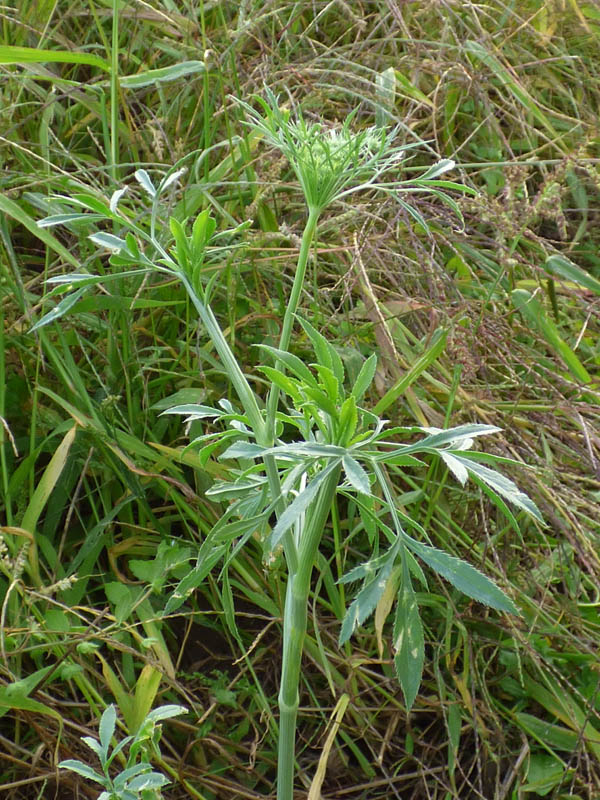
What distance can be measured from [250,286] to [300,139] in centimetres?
67

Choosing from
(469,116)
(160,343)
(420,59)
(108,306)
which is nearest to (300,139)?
(108,306)

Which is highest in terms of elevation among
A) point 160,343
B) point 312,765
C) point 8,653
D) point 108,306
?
point 108,306

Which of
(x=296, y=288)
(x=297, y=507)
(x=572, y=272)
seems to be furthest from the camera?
(x=572, y=272)

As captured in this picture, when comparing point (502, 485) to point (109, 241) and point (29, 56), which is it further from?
point (29, 56)

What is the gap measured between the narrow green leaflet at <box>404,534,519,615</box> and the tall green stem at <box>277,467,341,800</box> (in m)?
0.07

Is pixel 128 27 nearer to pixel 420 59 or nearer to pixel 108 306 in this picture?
pixel 420 59

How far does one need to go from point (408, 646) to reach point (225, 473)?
548mm

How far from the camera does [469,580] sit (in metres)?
0.49

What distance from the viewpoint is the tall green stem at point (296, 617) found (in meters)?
0.54

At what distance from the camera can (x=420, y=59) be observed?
1.45 m

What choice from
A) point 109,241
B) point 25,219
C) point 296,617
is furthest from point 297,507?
point 25,219

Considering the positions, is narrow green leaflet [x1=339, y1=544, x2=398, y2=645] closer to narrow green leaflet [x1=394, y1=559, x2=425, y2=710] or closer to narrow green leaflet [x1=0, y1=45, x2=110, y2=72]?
narrow green leaflet [x1=394, y1=559, x2=425, y2=710]

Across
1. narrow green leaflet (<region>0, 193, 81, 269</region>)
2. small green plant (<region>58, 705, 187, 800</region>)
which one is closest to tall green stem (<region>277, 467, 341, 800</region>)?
small green plant (<region>58, 705, 187, 800</region>)

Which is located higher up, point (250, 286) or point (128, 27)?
point (128, 27)
